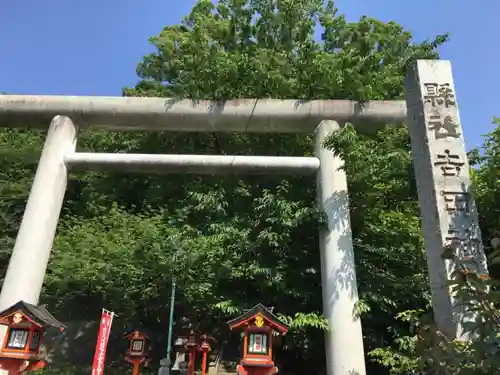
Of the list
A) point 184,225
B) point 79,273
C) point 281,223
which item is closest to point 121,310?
point 79,273

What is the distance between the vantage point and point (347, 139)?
7.98 metres

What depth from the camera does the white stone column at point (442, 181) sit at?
4723 mm

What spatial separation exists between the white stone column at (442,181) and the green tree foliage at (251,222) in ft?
7.20

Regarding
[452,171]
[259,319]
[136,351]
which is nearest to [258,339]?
[259,319]

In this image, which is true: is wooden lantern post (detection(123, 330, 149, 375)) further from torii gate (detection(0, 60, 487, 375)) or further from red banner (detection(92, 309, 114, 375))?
torii gate (detection(0, 60, 487, 375))

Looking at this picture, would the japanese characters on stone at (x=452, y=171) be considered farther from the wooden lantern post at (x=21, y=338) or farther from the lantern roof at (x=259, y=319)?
the wooden lantern post at (x=21, y=338)

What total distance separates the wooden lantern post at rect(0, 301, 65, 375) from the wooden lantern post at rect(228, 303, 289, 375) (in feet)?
8.44

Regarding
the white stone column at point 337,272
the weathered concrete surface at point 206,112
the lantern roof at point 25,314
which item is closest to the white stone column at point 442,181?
the white stone column at point 337,272

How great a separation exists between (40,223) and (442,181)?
6.86 meters

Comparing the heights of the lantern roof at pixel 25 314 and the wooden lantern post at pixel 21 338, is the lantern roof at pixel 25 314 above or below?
above

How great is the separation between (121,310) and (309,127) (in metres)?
5.44

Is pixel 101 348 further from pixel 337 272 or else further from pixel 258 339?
pixel 337 272

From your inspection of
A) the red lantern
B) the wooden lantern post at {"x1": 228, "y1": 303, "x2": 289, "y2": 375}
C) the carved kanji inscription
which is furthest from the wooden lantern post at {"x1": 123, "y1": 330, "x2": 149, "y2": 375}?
the carved kanji inscription

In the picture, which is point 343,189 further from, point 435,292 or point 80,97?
point 80,97
